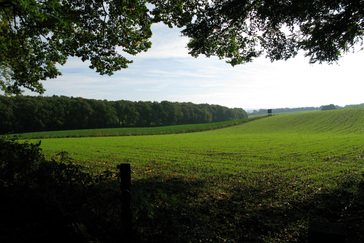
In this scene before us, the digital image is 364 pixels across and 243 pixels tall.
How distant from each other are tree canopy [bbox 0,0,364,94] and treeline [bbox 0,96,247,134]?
34384 mm

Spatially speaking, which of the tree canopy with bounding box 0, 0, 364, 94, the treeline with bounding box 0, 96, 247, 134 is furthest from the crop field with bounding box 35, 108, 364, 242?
the treeline with bounding box 0, 96, 247, 134

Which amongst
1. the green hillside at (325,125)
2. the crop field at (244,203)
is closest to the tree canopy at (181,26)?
the crop field at (244,203)

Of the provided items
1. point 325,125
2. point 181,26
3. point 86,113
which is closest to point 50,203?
point 181,26

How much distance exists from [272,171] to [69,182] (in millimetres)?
10157

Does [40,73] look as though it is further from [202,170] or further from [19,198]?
[19,198]

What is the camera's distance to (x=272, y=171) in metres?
11.4

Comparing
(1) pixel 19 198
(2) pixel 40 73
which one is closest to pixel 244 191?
(1) pixel 19 198

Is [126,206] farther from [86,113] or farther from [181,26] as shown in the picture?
[86,113]

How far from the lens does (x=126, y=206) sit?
142 inches

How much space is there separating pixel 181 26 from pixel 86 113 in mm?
75694

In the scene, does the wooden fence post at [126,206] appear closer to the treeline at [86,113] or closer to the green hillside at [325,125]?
the green hillside at [325,125]

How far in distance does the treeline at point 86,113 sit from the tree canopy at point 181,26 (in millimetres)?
34384

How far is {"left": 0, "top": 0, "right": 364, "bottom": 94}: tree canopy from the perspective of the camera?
33.0 ft

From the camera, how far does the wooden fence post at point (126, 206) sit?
3532mm
